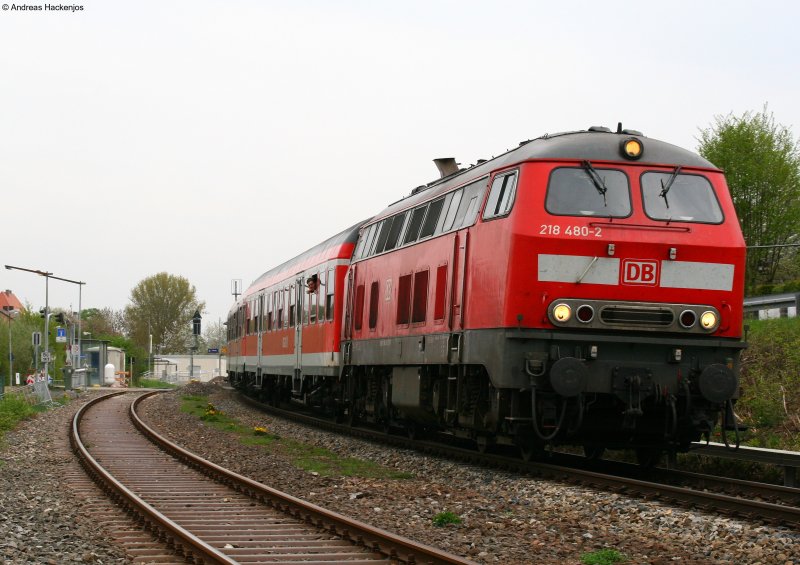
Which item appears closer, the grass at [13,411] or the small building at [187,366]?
the grass at [13,411]

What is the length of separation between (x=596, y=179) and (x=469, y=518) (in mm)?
4513

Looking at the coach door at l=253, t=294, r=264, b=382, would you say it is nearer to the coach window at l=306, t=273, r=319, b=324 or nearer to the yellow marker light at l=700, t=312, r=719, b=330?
the coach window at l=306, t=273, r=319, b=324

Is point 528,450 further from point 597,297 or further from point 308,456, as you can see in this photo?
point 308,456

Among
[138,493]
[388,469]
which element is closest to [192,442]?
[388,469]

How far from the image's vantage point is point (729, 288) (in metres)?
12.8

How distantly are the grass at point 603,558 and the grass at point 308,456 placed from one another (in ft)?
20.5

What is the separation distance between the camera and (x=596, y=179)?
13.0 m

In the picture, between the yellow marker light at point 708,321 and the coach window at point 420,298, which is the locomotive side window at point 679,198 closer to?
the yellow marker light at point 708,321

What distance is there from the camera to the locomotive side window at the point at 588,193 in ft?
42.1

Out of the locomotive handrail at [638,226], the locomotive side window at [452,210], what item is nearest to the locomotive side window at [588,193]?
the locomotive handrail at [638,226]

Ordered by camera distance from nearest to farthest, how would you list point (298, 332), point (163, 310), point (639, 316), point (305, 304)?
point (639, 316) → point (305, 304) → point (298, 332) → point (163, 310)

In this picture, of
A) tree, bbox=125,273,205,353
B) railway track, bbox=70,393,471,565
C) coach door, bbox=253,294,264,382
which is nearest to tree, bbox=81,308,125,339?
tree, bbox=125,273,205,353

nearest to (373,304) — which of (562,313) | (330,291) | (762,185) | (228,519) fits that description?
(330,291)

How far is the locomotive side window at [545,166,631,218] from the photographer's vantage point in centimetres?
1282
